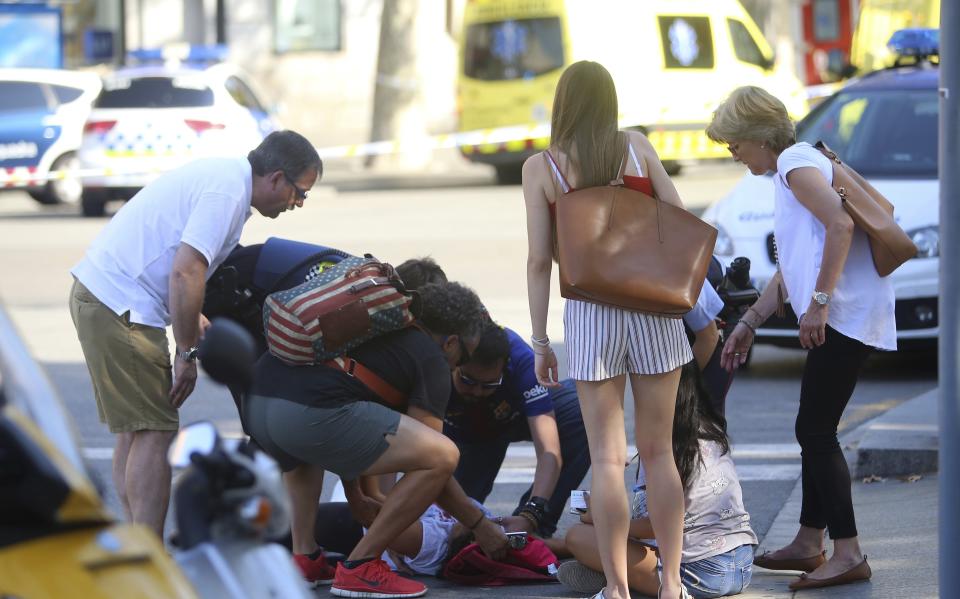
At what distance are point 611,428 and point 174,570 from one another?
7.63 feet

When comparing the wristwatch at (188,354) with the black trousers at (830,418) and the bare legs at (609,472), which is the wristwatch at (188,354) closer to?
the bare legs at (609,472)

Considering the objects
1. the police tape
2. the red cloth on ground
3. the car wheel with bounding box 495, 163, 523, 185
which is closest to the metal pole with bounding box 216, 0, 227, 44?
the police tape

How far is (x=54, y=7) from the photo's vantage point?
25.7 meters

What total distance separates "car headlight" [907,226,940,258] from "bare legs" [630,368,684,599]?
425cm

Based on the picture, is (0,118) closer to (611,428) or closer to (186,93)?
(186,93)

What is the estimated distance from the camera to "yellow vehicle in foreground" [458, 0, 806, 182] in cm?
2119

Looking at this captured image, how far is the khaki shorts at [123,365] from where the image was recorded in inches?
202

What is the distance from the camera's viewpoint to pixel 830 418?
5.00 metres

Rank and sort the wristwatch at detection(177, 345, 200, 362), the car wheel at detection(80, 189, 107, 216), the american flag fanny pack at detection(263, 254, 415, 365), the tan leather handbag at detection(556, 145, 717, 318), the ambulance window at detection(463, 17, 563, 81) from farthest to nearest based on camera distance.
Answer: the ambulance window at detection(463, 17, 563, 81) → the car wheel at detection(80, 189, 107, 216) → the wristwatch at detection(177, 345, 200, 362) → the american flag fanny pack at detection(263, 254, 415, 365) → the tan leather handbag at detection(556, 145, 717, 318)

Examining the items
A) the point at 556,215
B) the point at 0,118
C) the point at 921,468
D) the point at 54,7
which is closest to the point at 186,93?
the point at 0,118

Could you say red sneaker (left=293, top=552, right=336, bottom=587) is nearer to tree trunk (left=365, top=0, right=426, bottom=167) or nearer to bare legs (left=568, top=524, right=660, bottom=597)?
bare legs (left=568, top=524, right=660, bottom=597)

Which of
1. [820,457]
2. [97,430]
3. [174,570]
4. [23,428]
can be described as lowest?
[97,430]

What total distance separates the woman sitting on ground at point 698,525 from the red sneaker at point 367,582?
1.92 ft

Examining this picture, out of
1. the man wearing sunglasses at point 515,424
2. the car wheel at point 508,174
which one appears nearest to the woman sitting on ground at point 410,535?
the man wearing sunglasses at point 515,424
